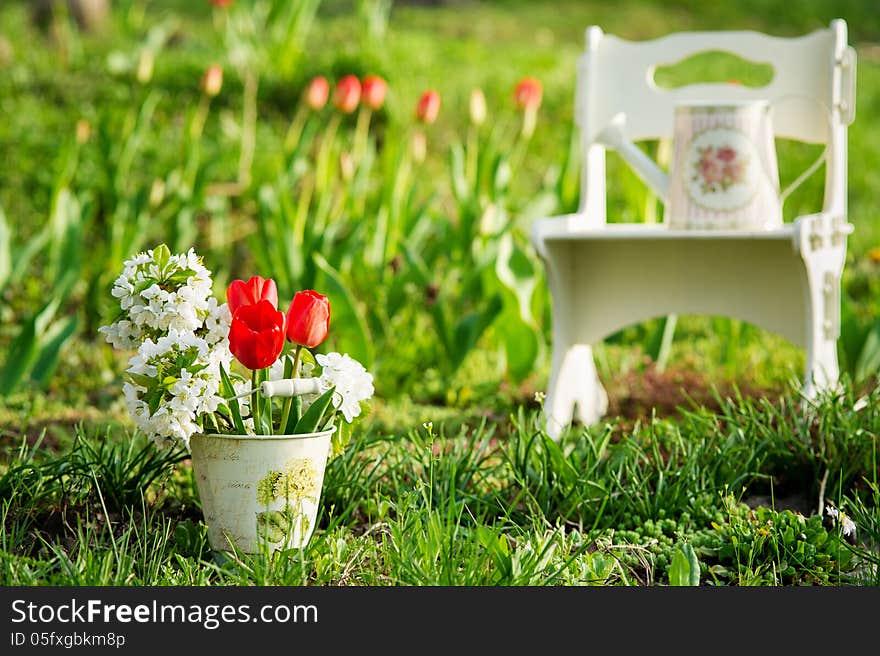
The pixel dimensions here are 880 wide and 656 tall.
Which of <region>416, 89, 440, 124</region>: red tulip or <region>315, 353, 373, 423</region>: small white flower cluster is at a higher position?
<region>416, 89, 440, 124</region>: red tulip

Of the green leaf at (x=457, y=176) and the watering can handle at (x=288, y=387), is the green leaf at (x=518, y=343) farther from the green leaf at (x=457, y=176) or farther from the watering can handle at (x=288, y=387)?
the watering can handle at (x=288, y=387)

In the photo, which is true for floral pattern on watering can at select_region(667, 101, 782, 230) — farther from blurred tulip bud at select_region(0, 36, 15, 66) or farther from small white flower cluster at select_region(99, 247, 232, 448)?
blurred tulip bud at select_region(0, 36, 15, 66)

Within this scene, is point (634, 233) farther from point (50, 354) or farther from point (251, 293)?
point (50, 354)

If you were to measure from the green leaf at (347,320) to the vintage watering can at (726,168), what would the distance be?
874mm

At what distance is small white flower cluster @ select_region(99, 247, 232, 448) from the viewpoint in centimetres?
183

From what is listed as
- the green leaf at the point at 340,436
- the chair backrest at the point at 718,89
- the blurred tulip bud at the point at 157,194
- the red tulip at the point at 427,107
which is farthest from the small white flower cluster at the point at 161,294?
the blurred tulip bud at the point at 157,194

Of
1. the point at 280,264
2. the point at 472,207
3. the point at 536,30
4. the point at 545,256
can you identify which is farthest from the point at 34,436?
the point at 536,30

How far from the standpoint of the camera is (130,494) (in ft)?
7.00

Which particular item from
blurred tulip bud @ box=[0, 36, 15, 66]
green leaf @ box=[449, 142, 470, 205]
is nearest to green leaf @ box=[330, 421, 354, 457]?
green leaf @ box=[449, 142, 470, 205]

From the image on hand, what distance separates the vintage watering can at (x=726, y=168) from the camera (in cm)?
273

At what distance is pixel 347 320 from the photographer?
3.07 meters

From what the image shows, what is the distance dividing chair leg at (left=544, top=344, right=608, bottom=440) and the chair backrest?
0.40 m

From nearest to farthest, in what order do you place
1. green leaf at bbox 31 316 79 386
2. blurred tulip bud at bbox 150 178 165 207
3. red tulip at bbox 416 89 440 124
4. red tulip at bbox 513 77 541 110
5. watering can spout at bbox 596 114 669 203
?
watering can spout at bbox 596 114 669 203 < green leaf at bbox 31 316 79 386 < red tulip at bbox 416 89 440 124 < red tulip at bbox 513 77 541 110 < blurred tulip bud at bbox 150 178 165 207

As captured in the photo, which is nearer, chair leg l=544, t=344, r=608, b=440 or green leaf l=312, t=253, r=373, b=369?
chair leg l=544, t=344, r=608, b=440
